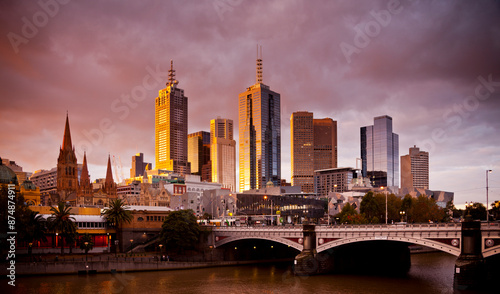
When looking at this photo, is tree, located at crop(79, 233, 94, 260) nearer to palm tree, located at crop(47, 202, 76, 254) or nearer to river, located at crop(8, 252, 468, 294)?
palm tree, located at crop(47, 202, 76, 254)

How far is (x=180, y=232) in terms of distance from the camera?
112 meters

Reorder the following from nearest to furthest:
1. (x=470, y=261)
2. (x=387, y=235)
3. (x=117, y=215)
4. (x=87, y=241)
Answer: (x=470, y=261)
(x=387, y=235)
(x=87, y=241)
(x=117, y=215)

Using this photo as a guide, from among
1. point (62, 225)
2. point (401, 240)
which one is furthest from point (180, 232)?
point (401, 240)

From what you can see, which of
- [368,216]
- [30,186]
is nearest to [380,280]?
[368,216]

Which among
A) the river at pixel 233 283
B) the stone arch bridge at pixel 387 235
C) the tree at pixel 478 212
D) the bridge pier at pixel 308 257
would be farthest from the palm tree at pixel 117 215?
the tree at pixel 478 212

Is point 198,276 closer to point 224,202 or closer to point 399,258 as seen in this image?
point 399,258

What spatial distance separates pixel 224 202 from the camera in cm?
18538

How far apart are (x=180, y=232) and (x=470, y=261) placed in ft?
211

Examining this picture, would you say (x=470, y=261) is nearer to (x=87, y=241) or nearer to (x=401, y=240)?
(x=401, y=240)

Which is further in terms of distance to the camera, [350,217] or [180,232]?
[350,217]

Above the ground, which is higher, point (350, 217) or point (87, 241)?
point (350, 217)

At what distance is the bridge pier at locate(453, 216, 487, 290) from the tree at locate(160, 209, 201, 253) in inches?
2406

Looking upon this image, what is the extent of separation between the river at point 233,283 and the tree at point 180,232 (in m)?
12.9

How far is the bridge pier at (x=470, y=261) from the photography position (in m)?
70.1
